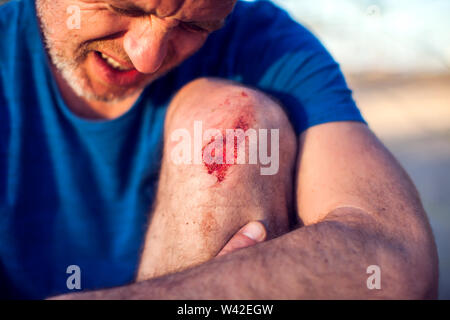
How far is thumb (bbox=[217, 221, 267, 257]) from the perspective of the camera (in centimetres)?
86

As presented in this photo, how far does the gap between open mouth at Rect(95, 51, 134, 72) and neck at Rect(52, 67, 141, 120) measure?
128mm

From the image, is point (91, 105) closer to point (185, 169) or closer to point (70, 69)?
point (70, 69)

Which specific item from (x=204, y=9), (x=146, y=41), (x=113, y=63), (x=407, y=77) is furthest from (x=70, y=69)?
(x=407, y=77)

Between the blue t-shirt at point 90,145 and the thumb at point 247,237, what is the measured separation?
0.33 metres

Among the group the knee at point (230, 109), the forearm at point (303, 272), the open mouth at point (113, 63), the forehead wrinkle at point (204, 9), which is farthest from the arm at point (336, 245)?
the open mouth at point (113, 63)

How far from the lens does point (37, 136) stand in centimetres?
119

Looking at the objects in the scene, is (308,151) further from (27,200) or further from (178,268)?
(27,200)

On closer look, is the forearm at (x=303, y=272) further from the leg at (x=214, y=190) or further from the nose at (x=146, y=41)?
the nose at (x=146, y=41)

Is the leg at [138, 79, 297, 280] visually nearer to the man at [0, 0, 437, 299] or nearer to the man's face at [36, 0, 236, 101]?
the man at [0, 0, 437, 299]

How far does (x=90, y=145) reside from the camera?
1.21 meters

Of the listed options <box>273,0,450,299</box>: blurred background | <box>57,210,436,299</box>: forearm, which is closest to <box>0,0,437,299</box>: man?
<box>57,210,436,299</box>: forearm

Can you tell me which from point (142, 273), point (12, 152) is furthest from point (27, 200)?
Answer: point (142, 273)
